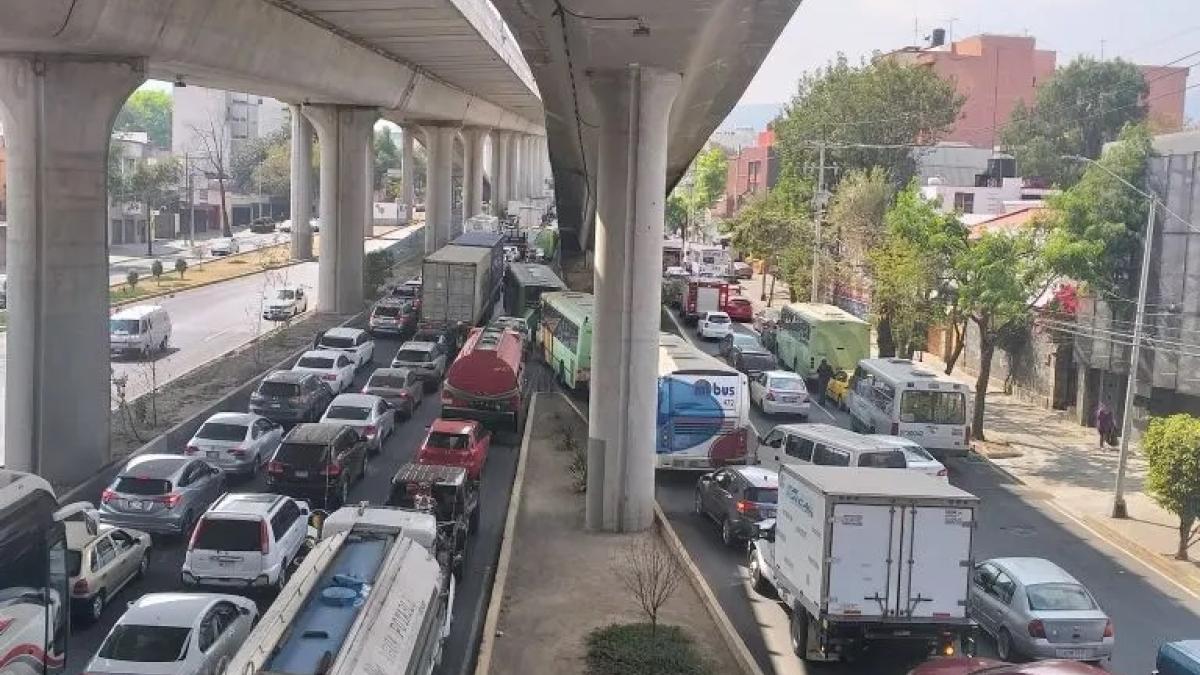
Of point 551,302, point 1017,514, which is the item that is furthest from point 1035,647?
point 551,302

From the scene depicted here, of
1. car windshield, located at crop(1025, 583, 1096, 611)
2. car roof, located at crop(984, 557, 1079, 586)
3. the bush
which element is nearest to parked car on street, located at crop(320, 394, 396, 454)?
the bush

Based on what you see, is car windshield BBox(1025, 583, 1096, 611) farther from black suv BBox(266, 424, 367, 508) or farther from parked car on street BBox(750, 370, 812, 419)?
parked car on street BBox(750, 370, 812, 419)

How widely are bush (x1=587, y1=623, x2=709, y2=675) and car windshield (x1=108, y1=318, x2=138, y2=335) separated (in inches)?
1067

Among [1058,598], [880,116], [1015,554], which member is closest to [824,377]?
[1015,554]

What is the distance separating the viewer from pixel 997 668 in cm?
1235

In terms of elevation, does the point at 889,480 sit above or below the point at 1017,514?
above

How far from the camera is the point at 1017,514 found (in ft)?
85.3

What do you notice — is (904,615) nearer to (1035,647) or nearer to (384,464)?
(1035,647)

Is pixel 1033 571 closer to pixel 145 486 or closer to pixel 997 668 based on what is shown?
pixel 997 668

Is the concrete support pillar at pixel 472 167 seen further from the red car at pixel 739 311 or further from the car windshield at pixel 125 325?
the car windshield at pixel 125 325

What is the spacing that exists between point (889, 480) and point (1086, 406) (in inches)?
948

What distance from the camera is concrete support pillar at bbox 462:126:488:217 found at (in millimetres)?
90625

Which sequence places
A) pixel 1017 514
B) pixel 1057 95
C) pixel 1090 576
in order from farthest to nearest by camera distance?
pixel 1057 95 < pixel 1017 514 < pixel 1090 576

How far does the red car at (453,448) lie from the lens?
2331cm
